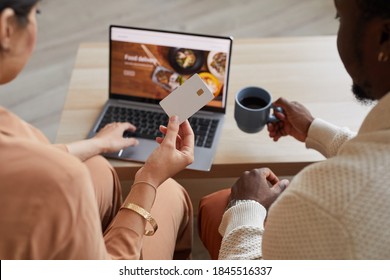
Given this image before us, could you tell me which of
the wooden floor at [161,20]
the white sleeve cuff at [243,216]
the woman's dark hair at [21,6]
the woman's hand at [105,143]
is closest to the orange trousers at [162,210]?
the woman's hand at [105,143]

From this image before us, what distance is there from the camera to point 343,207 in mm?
782

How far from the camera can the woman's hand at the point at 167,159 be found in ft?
3.62

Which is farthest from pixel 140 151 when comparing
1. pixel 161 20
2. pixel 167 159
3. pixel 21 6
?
pixel 161 20

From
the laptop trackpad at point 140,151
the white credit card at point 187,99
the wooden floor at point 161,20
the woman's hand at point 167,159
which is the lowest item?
the wooden floor at point 161,20

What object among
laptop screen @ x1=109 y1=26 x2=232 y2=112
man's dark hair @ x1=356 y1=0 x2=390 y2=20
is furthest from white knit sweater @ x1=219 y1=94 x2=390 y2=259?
laptop screen @ x1=109 y1=26 x2=232 y2=112

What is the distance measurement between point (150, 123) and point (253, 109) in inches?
12.1

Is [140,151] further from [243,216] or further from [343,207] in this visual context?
[343,207]

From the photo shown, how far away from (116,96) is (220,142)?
354 millimetres

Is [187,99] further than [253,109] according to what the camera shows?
No

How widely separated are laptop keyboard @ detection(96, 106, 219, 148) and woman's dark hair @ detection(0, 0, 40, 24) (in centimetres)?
74

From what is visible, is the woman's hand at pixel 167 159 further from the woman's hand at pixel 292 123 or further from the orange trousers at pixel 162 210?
the woman's hand at pixel 292 123

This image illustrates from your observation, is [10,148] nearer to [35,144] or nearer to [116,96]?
[35,144]

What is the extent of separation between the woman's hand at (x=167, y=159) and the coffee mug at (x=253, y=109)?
26 centimetres

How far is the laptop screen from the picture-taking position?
4.87 feet
